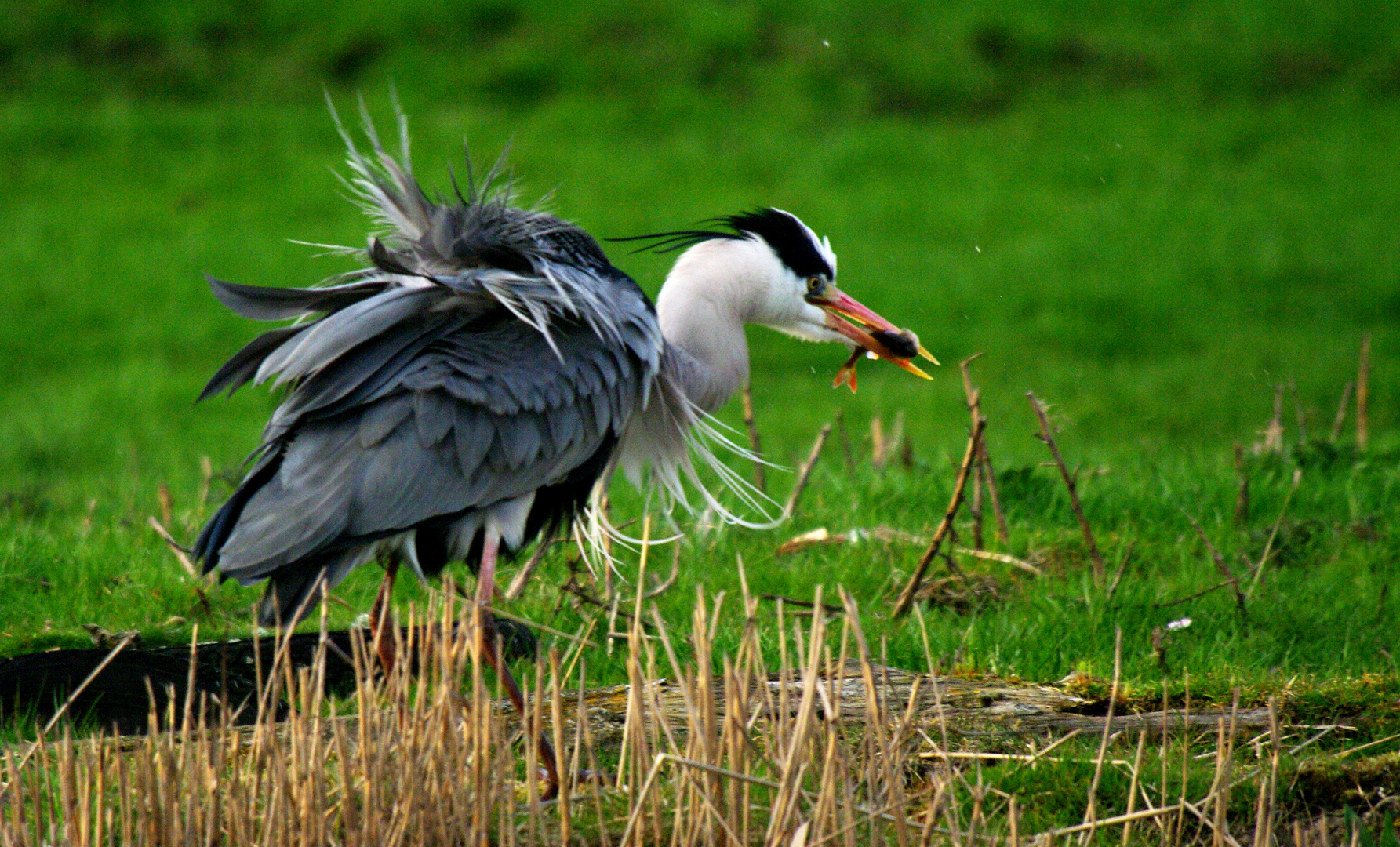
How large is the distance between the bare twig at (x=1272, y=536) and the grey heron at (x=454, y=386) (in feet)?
6.26

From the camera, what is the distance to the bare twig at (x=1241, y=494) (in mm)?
6289

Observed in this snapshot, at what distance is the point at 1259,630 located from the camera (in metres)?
5.21

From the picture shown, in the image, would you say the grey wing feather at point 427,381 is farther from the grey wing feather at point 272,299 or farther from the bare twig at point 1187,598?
the bare twig at point 1187,598

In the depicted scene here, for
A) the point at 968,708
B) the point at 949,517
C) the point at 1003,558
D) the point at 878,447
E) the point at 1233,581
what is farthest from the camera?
the point at 878,447

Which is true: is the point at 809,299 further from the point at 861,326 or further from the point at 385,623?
the point at 385,623

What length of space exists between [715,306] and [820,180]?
10.7 metres

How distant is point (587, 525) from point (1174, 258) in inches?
380

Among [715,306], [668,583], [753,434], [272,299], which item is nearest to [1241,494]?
[753,434]

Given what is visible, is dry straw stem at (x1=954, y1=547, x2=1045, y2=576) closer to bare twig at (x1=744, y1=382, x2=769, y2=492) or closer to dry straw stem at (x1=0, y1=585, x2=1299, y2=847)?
bare twig at (x1=744, y1=382, x2=769, y2=492)

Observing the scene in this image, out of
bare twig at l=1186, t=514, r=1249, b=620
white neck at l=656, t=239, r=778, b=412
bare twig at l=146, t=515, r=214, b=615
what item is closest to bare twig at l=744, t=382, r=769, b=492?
white neck at l=656, t=239, r=778, b=412

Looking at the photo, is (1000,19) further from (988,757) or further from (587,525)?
(988,757)

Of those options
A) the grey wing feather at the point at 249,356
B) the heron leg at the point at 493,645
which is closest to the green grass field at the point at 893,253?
the heron leg at the point at 493,645

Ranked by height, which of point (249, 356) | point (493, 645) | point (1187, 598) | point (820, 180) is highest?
point (820, 180)

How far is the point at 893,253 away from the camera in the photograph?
14.1 metres
